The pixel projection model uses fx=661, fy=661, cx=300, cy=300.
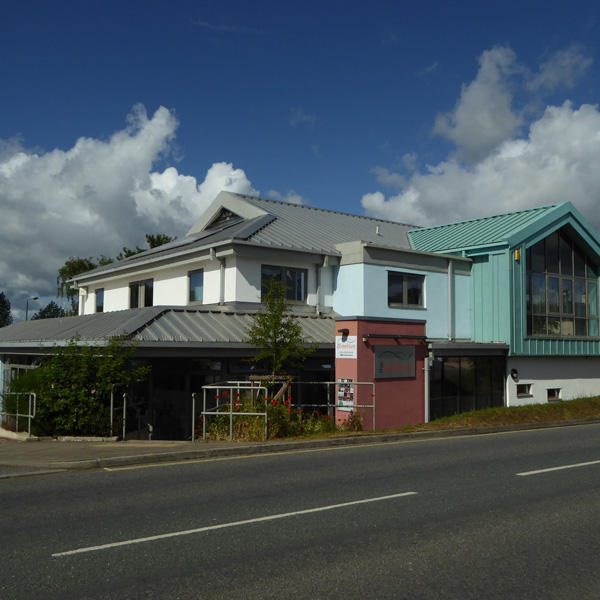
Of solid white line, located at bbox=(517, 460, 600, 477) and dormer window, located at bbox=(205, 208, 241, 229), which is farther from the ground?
dormer window, located at bbox=(205, 208, 241, 229)

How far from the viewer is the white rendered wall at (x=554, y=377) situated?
25.4m

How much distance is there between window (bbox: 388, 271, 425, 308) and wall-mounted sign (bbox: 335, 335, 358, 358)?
6.32 m

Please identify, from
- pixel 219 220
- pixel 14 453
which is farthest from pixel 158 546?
pixel 219 220

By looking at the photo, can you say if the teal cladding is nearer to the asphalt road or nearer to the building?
the building

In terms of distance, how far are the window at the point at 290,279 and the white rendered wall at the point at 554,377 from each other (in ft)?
27.4

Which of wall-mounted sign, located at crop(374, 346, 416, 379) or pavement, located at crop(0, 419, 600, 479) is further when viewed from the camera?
wall-mounted sign, located at crop(374, 346, 416, 379)

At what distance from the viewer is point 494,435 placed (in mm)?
17125

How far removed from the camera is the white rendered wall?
25375mm

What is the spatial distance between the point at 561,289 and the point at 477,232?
4.19 metres

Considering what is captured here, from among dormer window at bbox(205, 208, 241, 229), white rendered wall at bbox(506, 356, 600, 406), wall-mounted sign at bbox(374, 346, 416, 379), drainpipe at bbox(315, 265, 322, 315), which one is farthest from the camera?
dormer window at bbox(205, 208, 241, 229)

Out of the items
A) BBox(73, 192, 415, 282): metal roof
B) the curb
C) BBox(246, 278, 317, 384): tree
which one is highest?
BBox(73, 192, 415, 282): metal roof

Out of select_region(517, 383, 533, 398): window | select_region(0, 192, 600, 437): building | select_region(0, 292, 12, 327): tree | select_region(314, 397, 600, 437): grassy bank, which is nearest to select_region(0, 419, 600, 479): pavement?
select_region(314, 397, 600, 437): grassy bank

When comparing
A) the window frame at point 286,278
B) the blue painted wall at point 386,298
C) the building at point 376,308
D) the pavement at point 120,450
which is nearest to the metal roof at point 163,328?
the building at point 376,308

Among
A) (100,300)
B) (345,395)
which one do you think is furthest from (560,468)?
(100,300)
